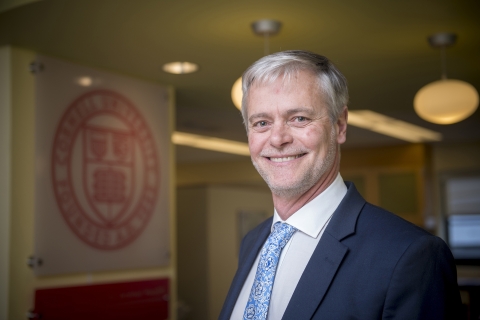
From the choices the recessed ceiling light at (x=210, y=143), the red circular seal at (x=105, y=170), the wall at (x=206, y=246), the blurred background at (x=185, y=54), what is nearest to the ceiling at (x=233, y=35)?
the blurred background at (x=185, y=54)

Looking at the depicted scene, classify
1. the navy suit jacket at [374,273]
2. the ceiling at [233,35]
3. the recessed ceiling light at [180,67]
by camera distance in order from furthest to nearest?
the recessed ceiling light at [180,67], the ceiling at [233,35], the navy suit jacket at [374,273]

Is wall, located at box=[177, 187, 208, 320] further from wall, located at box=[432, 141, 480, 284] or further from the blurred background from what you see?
wall, located at box=[432, 141, 480, 284]

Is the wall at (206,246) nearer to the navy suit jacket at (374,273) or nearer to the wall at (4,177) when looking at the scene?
the wall at (4,177)

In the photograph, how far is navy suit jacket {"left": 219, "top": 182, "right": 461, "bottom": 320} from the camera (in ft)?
3.05

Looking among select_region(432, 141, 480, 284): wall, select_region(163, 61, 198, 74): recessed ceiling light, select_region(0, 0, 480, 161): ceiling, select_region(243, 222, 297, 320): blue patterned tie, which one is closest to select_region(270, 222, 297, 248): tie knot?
select_region(243, 222, 297, 320): blue patterned tie

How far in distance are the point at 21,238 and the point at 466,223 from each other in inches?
210

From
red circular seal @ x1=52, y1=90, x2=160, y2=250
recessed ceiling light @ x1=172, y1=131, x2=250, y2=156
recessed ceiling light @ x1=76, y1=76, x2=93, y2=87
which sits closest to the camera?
red circular seal @ x1=52, y1=90, x2=160, y2=250

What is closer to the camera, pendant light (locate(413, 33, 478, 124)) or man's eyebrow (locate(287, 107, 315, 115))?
man's eyebrow (locate(287, 107, 315, 115))

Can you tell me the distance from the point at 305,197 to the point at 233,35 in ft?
5.11

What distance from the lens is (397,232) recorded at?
3.29 feet

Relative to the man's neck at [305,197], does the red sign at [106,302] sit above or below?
below

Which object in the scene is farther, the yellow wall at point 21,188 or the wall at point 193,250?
the wall at point 193,250

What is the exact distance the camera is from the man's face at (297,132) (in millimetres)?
1127

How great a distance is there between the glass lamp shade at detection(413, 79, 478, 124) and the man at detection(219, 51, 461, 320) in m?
1.70
